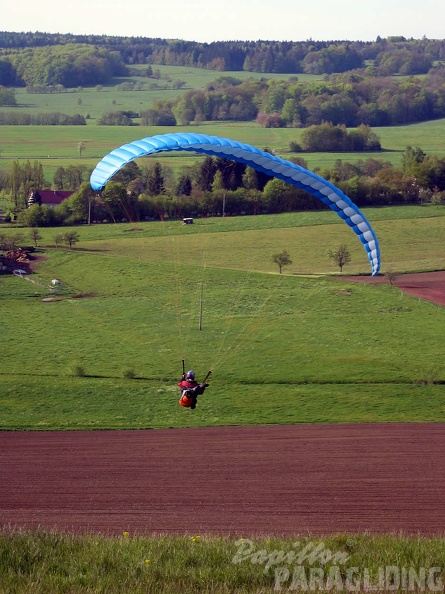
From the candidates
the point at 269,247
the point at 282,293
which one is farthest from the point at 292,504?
the point at 269,247

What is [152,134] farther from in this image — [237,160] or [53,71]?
[237,160]

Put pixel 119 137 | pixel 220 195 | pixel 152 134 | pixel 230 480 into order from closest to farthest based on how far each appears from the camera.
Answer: pixel 230 480 → pixel 220 195 → pixel 152 134 → pixel 119 137

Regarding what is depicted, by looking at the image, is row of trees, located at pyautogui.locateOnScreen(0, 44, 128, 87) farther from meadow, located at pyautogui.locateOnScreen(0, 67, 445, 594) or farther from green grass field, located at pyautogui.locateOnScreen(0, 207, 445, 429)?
green grass field, located at pyautogui.locateOnScreen(0, 207, 445, 429)

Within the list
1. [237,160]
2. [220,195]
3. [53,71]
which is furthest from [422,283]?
[53,71]

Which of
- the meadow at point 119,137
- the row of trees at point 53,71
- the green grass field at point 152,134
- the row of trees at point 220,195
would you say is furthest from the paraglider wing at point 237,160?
the row of trees at point 53,71

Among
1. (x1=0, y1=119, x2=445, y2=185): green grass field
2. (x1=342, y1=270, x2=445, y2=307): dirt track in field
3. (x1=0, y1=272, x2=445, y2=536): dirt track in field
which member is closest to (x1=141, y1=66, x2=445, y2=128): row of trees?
(x1=0, y1=119, x2=445, y2=185): green grass field

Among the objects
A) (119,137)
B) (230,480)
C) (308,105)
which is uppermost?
(308,105)
